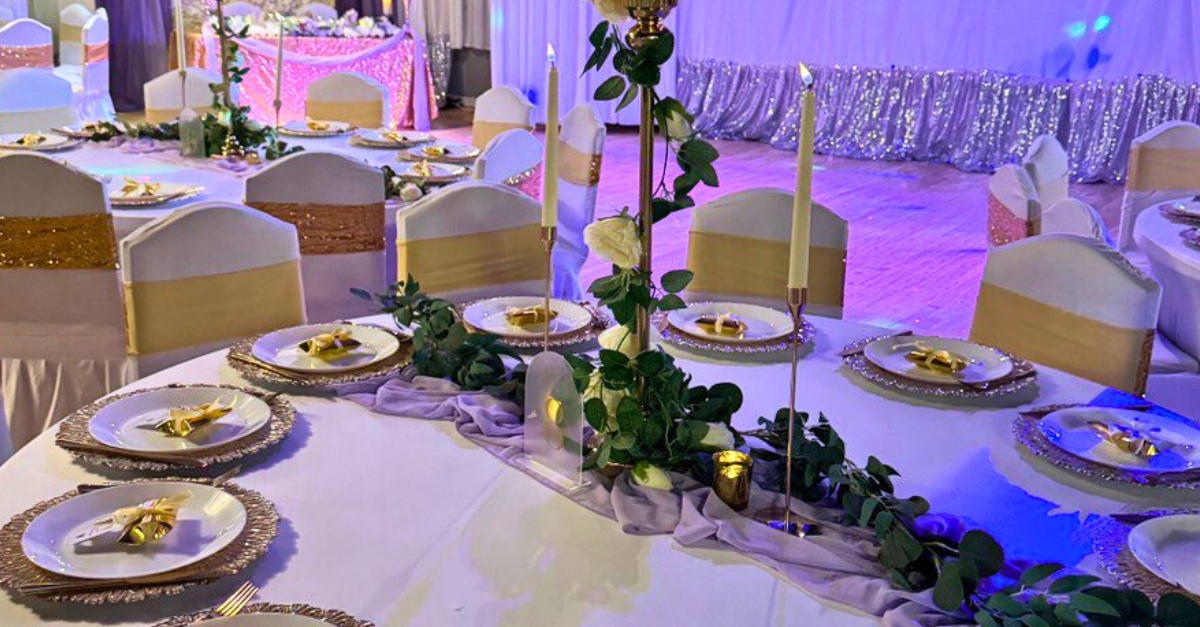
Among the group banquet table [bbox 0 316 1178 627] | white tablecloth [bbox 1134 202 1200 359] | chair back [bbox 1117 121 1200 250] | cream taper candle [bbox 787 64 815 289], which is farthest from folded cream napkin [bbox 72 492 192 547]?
chair back [bbox 1117 121 1200 250]

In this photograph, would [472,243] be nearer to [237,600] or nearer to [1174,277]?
[237,600]

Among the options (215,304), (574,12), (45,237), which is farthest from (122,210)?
(574,12)

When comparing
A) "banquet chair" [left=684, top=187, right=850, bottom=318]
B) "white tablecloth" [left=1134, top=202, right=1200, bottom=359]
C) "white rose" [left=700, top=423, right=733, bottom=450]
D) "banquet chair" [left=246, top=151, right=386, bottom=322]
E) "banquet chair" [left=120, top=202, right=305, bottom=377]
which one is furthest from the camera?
"banquet chair" [left=246, top=151, right=386, bottom=322]

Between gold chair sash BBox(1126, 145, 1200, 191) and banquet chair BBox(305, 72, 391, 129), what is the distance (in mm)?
3022

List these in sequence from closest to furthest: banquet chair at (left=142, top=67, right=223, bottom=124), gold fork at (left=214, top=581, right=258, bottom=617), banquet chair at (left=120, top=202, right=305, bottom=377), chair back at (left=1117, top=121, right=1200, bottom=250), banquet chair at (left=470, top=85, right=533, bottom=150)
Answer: gold fork at (left=214, top=581, right=258, bottom=617), banquet chair at (left=120, top=202, right=305, bottom=377), chair back at (left=1117, top=121, right=1200, bottom=250), banquet chair at (left=470, top=85, right=533, bottom=150), banquet chair at (left=142, top=67, right=223, bottom=124)

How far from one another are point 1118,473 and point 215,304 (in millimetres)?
1668

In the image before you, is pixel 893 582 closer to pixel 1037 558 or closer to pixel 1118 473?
pixel 1037 558

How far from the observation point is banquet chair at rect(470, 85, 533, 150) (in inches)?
179

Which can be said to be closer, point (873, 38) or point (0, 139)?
point (0, 139)

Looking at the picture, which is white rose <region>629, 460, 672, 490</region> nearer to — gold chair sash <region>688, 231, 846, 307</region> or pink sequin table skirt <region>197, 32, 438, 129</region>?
gold chair sash <region>688, 231, 846, 307</region>

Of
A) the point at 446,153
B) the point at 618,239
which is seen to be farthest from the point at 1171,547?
the point at 446,153

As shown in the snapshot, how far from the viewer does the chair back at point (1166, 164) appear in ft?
13.0

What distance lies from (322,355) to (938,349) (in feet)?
3.51

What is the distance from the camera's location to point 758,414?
5.75ft
